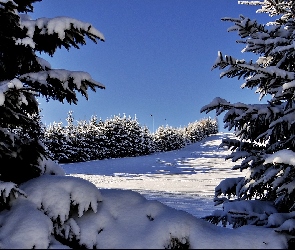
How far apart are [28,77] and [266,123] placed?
9.97 ft

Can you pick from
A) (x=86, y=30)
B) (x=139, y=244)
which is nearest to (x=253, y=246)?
(x=139, y=244)

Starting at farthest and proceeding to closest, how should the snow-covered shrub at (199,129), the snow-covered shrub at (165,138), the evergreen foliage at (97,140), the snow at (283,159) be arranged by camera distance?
the snow-covered shrub at (199,129) < the snow-covered shrub at (165,138) < the evergreen foliage at (97,140) < the snow at (283,159)

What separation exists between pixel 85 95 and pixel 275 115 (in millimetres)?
2300

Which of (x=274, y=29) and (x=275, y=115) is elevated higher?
(x=274, y=29)

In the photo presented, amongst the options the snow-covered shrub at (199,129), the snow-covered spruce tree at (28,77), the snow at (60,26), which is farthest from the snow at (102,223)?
the snow-covered shrub at (199,129)

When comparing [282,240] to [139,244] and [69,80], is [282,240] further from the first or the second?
[69,80]

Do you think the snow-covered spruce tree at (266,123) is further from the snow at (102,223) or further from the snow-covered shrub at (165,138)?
the snow-covered shrub at (165,138)

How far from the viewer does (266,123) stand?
3832mm

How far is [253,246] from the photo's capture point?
7.62ft

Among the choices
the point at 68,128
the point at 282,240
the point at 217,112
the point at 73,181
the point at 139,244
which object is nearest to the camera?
the point at 139,244

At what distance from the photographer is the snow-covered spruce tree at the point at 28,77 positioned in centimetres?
Result: 278

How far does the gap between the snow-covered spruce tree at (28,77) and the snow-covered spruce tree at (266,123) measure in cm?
163

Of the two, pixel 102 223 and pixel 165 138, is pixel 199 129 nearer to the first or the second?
pixel 165 138

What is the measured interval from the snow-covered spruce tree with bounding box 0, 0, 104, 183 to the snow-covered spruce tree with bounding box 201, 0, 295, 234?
64.2 inches
